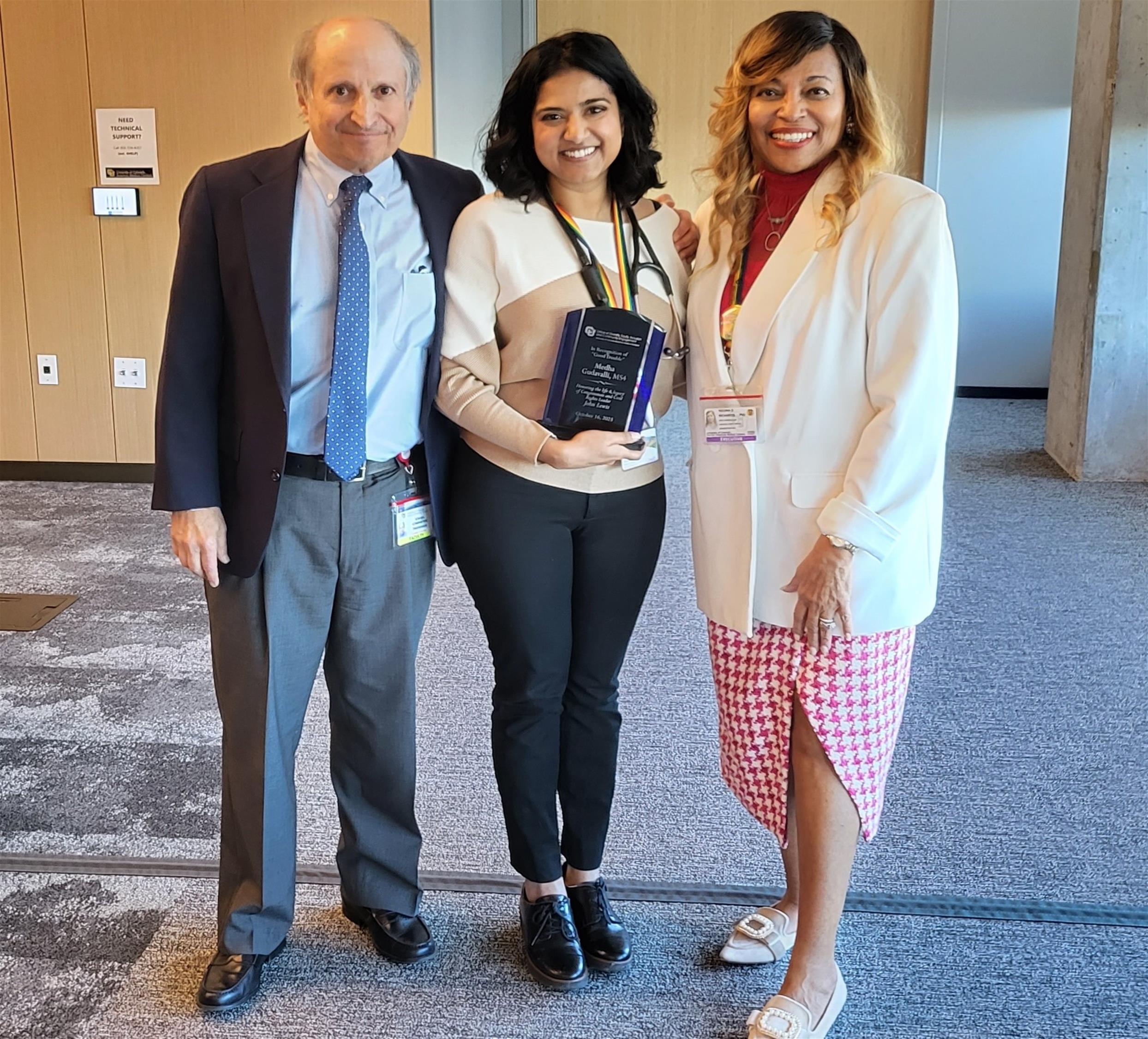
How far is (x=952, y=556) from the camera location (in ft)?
15.3

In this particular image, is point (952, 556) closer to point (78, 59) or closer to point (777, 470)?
point (777, 470)

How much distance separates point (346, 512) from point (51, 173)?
4.65 meters

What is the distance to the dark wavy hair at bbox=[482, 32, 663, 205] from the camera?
5.65 ft

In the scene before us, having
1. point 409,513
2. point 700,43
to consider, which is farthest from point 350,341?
point 700,43

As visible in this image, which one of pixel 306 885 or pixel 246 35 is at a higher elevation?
pixel 246 35

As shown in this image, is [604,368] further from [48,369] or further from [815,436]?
[48,369]

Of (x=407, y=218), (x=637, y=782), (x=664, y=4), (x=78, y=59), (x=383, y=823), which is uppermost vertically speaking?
(x=664, y=4)

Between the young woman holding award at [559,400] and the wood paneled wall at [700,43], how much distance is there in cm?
702

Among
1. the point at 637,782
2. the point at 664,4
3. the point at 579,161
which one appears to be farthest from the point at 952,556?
the point at 664,4

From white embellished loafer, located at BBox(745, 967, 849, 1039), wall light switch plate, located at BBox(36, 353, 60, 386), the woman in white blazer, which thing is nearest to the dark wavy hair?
the woman in white blazer

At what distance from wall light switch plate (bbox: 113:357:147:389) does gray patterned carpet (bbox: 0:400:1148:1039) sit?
1467 mm

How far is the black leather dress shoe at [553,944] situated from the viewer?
1.95 meters

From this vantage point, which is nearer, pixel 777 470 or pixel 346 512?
pixel 777 470

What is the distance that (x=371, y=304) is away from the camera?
5.87ft
